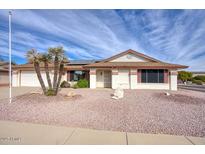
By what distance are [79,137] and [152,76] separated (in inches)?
525

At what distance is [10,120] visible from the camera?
474 centimetres

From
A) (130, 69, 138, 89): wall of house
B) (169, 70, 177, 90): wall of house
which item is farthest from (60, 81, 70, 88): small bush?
(169, 70, 177, 90): wall of house

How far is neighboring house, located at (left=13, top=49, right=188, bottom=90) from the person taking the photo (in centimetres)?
1445

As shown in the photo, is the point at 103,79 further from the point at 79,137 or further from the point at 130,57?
the point at 79,137

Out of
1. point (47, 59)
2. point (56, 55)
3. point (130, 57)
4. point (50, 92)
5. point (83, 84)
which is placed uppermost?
point (130, 57)

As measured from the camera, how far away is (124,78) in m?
15.3

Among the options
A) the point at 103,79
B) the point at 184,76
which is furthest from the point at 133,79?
the point at 184,76

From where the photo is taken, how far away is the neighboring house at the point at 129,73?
14450 mm
